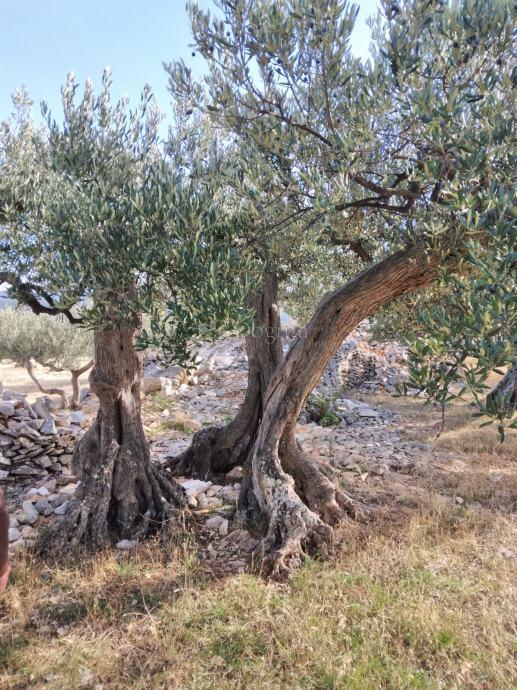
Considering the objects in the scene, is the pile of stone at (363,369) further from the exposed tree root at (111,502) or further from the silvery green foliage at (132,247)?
the silvery green foliage at (132,247)

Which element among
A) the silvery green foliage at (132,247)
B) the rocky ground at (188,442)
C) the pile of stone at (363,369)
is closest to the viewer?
the silvery green foliage at (132,247)

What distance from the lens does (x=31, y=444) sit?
30.7 ft

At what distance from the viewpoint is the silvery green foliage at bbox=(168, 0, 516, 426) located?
3695 millimetres

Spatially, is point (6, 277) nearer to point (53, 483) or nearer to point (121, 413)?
point (121, 413)

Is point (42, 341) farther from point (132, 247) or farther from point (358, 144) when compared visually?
point (358, 144)

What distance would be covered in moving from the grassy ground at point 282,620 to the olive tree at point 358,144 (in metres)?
0.82

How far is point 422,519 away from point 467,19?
251 inches

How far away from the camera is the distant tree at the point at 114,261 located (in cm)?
468

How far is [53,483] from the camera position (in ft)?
27.6

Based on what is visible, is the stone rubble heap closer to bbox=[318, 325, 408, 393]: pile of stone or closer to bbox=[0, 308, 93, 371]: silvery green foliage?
bbox=[0, 308, 93, 371]: silvery green foliage

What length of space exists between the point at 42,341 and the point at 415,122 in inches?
768

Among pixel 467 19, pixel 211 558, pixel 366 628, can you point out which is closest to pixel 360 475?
pixel 211 558

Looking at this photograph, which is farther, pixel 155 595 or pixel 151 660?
pixel 155 595

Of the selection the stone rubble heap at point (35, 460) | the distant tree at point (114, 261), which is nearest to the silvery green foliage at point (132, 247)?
the distant tree at point (114, 261)
